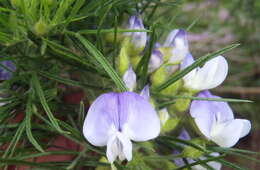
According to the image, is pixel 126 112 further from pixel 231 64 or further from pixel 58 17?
pixel 231 64

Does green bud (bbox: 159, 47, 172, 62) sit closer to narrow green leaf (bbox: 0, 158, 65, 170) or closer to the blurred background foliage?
the blurred background foliage

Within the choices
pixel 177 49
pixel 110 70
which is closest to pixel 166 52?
pixel 177 49

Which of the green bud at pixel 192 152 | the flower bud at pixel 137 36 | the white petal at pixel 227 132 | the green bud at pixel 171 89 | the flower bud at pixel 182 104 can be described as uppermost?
the flower bud at pixel 137 36

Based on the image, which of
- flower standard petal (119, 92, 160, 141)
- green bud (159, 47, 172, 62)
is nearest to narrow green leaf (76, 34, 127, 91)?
flower standard petal (119, 92, 160, 141)

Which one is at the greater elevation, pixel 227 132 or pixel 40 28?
pixel 40 28

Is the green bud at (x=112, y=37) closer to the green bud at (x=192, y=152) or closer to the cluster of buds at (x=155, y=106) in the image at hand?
the cluster of buds at (x=155, y=106)

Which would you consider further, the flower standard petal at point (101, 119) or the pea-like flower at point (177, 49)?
the pea-like flower at point (177, 49)

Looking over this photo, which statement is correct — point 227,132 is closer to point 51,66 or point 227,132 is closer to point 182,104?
point 182,104

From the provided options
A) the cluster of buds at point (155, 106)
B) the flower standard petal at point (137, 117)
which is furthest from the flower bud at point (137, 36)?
the flower standard petal at point (137, 117)
